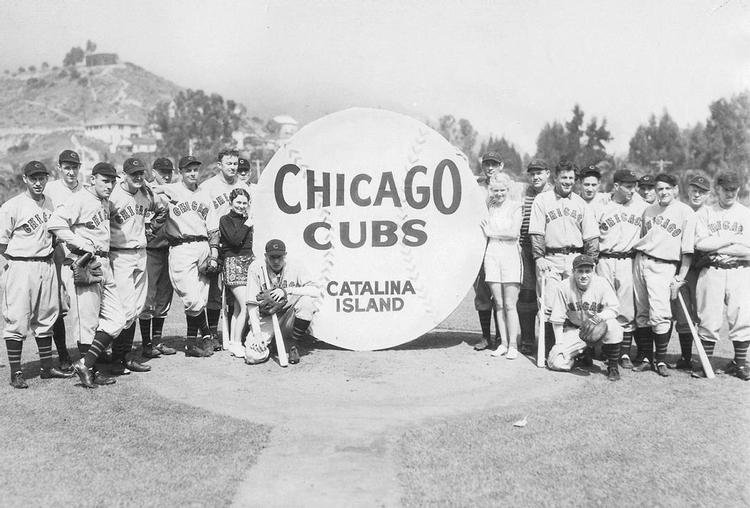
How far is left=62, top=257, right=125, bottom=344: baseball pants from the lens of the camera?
5.77 metres

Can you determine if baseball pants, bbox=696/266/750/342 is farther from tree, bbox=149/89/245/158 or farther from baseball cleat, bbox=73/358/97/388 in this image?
tree, bbox=149/89/245/158

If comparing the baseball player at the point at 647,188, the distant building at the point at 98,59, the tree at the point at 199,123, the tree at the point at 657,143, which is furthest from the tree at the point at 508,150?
the distant building at the point at 98,59

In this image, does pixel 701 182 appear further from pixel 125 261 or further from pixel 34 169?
pixel 34 169

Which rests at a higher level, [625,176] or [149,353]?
[625,176]

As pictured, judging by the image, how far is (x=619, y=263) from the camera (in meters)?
6.54

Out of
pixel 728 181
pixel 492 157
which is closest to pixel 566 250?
pixel 492 157

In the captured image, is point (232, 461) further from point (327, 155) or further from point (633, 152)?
point (633, 152)

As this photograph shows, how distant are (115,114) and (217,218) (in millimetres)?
167991

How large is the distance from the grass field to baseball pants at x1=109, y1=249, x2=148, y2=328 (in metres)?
0.64

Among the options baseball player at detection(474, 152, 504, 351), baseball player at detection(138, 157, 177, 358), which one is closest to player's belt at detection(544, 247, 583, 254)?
baseball player at detection(474, 152, 504, 351)

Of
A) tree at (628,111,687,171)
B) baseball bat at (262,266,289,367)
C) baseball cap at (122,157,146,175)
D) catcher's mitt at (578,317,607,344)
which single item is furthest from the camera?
tree at (628,111,687,171)

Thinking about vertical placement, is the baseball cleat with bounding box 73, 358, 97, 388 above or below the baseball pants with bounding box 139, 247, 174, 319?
below

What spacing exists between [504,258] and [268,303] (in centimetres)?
244

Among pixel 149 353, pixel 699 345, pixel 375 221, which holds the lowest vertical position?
pixel 149 353
